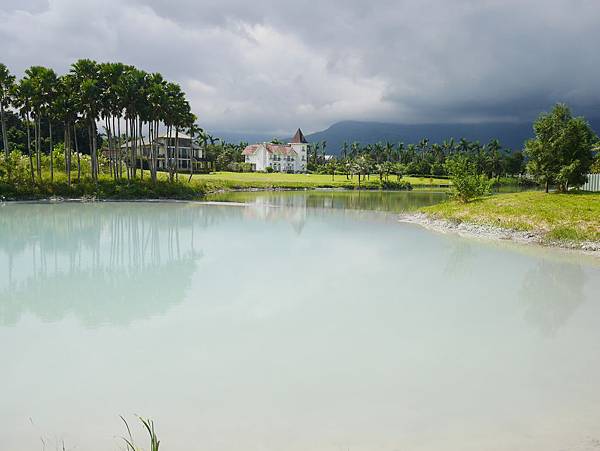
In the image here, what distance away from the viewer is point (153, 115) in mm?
65375

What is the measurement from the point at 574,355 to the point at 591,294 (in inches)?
292

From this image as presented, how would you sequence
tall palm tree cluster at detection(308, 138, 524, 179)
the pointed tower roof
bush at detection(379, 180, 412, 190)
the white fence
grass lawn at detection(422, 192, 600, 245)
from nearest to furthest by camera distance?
grass lawn at detection(422, 192, 600, 245)
the white fence
bush at detection(379, 180, 412, 190)
tall palm tree cluster at detection(308, 138, 524, 179)
the pointed tower roof

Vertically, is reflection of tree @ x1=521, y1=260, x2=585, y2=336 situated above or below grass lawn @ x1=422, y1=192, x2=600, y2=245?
below

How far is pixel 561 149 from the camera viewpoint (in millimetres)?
41281

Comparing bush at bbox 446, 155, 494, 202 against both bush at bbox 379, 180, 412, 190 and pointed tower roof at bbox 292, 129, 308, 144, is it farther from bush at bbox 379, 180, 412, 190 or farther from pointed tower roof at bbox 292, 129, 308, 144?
pointed tower roof at bbox 292, 129, 308, 144

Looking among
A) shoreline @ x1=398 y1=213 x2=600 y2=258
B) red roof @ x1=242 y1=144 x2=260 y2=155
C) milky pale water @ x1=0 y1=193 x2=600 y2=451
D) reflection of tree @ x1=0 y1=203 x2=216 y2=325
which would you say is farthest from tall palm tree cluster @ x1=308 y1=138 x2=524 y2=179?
milky pale water @ x1=0 y1=193 x2=600 y2=451

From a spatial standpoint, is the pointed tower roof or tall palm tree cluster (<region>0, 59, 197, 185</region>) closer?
tall palm tree cluster (<region>0, 59, 197, 185</region>)

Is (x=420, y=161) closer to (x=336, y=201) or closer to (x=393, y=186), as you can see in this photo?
(x=393, y=186)

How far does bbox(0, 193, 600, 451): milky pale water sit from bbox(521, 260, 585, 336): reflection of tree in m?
0.10

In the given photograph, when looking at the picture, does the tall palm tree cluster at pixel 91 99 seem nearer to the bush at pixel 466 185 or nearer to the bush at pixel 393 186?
the bush at pixel 466 185

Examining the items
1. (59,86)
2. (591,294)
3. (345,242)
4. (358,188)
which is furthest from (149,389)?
(358,188)

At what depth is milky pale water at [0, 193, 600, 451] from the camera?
749cm

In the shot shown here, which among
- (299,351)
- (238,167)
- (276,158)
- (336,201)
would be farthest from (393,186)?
(299,351)

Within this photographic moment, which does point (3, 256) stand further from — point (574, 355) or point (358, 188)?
point (358, 188)
